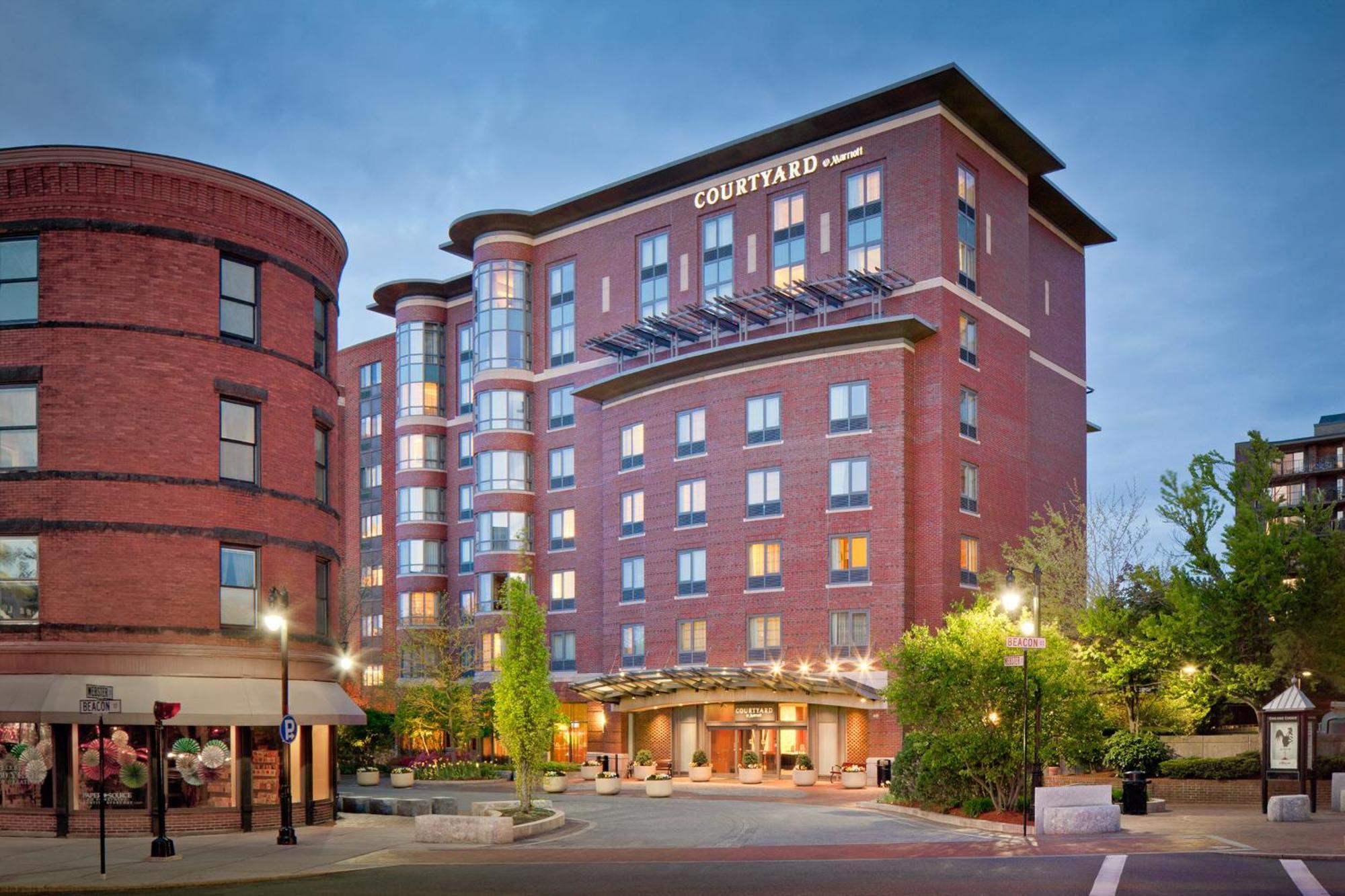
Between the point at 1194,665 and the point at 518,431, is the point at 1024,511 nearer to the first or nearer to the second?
the point at 1194,665

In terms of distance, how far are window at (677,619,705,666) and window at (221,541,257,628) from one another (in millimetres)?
30568

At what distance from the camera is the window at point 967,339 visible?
5750 cm

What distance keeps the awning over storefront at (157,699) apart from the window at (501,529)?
40539mm

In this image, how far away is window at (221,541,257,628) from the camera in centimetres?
3219

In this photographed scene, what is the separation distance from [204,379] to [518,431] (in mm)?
41642

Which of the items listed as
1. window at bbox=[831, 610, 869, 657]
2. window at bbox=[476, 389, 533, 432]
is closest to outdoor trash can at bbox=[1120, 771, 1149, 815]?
window at bbox=[831, 610, 869, 657]

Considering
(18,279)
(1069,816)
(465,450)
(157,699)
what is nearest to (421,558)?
(465,450)

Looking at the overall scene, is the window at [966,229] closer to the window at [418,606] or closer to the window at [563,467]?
the window at [563,467]

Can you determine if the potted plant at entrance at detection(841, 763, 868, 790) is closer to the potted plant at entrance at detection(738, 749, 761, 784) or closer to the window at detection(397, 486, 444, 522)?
the potted plant at entrance at detection(738, 749, 761, 784)

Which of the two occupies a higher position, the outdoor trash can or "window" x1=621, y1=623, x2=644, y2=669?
"window" x1=621, y1=623, x2=644, y2=669

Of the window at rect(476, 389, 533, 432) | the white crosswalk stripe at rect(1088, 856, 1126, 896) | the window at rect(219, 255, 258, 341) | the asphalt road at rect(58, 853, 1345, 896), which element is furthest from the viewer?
the window at rect(476, 389, 533, 432)

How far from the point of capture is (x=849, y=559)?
55.7m

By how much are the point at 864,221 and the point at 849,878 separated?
41.8 m

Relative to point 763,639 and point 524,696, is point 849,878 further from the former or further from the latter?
point 763,639
